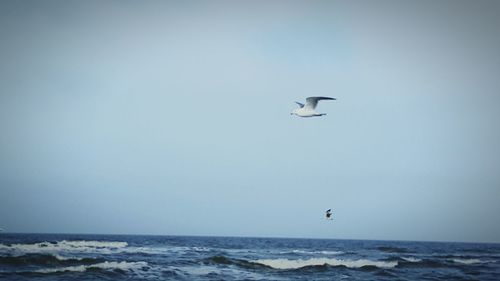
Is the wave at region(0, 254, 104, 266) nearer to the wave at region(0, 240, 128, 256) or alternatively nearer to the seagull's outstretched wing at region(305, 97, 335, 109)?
the wave at region(0, 240, 128, 256)

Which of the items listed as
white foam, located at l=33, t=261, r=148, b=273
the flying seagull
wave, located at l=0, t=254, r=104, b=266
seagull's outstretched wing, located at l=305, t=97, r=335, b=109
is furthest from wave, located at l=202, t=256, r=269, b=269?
seagull's outstretched wing, located at l=305, t=97, r=335, b=109

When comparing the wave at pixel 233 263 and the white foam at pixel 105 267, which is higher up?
the wave at pixel 233 263

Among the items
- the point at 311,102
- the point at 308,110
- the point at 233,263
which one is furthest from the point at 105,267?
the point at 311,102

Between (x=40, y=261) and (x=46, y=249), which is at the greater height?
(x=46, y=249)

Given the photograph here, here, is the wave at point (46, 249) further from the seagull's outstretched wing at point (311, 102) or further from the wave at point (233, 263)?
the seagull's outstretched wing at point (311, 102)

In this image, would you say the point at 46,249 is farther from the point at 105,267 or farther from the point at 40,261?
the point at 105,267

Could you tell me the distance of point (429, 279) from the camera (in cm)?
1933

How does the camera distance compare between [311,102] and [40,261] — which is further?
[40,261]

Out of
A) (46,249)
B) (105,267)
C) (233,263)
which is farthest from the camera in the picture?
(46,249)

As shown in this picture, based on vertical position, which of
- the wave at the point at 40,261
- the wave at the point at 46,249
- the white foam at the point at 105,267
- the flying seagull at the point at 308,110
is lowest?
the white foam at the point at 105,267

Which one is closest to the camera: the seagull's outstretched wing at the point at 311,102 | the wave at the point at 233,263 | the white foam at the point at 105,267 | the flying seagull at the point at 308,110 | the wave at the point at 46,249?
the seagull's outstretched wing at the point at 311,102

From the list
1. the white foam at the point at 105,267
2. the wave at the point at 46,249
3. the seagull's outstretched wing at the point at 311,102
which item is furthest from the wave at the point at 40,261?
the seagull's outstretched wing at the point at 311,102

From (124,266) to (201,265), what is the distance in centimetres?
359

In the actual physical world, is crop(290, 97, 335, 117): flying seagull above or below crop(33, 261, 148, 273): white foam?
above
